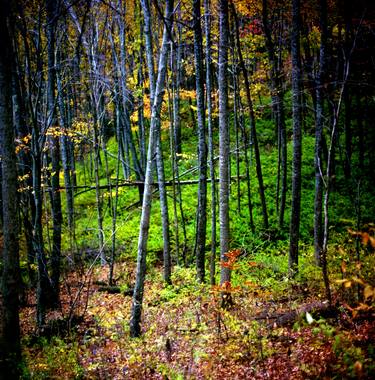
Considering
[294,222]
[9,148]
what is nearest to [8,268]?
[9,148]

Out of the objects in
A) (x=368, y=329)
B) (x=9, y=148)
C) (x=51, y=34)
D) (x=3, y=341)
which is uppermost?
(x=51, y=34)

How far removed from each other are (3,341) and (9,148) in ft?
11.9

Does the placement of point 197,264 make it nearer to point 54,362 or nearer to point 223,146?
point 223,146

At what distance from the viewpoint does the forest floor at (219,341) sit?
449cm

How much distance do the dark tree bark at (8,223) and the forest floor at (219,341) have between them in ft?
2.23

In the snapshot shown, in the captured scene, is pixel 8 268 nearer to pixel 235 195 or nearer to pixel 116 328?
pixel 116 328

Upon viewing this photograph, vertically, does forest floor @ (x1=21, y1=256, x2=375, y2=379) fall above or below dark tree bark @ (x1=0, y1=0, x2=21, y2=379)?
below

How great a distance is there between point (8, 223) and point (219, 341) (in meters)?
4.49

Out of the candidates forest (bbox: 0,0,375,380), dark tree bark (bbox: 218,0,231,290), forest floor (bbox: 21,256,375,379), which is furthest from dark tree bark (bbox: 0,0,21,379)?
dark tree bark (bbox: 218,0,231,290)

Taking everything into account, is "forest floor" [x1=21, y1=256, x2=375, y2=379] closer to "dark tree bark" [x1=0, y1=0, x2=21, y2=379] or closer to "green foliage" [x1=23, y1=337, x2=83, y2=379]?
"green foliage" [x1=23, y1=337, x2=83, y2=379]

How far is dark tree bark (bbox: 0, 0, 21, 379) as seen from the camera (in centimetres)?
606

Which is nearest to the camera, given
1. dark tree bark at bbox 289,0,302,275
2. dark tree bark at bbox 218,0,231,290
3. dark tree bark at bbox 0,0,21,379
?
dark tree bark at bbox 0,0,21,379

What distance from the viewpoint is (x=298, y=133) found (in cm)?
981

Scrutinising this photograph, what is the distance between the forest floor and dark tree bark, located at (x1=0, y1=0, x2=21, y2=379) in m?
0.68
